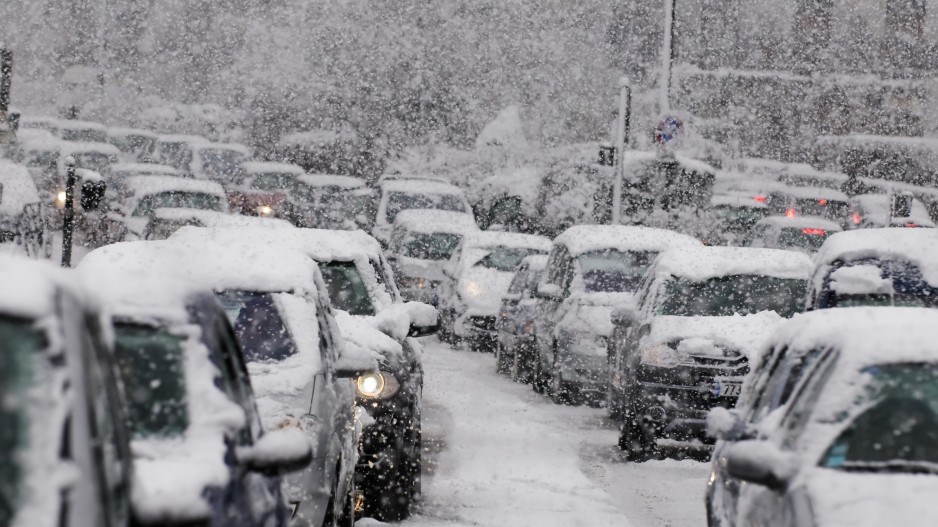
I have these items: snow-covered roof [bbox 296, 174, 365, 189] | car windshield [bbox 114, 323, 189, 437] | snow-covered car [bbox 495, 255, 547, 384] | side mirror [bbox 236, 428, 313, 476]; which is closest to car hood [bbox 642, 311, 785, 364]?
snow-covered car [bbox 495, 255, 547, 384]

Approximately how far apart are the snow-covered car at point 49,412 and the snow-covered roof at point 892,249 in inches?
303

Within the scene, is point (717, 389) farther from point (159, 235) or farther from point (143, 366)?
point (159, 235)

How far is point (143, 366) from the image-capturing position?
13.4 ft

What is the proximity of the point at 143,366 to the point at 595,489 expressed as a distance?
7086 millimetres

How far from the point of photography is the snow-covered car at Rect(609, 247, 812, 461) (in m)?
11.9

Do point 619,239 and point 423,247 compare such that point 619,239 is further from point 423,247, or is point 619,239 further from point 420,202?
point 420,202

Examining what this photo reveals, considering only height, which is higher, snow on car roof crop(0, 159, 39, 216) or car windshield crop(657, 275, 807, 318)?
car windshield crop(657, 275, 807, 318)

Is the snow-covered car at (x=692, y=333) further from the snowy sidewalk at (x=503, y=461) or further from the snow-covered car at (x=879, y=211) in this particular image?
the snow-covered car at (x=879, y=211)

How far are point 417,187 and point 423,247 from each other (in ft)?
19.3

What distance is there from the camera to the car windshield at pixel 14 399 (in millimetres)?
2910

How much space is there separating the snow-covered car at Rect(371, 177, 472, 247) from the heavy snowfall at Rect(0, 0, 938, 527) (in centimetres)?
7

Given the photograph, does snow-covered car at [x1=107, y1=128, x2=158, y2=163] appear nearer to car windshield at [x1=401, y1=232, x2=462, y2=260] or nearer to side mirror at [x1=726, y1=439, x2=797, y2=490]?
car windshield at [x1=401, y1=232, x2=462, y2=260]

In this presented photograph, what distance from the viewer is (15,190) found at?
70.9 ft

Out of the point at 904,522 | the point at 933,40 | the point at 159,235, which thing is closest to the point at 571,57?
the point at 933,40
